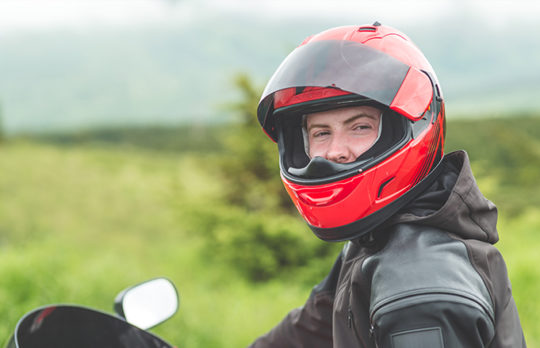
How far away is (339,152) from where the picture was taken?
168cm

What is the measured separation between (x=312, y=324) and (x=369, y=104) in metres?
0.86

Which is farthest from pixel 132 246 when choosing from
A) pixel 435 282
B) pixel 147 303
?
pixel 435 282

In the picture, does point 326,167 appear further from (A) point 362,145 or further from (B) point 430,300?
(B) point 430,300

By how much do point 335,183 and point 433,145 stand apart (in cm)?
38

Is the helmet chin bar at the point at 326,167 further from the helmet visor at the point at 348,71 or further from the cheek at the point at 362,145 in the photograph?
the helmet visor at the point at 348,71

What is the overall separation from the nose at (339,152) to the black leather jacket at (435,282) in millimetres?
253

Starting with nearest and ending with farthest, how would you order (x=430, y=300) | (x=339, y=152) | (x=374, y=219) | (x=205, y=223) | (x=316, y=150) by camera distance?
(x=430, y=300) → (x=374, y=219) → (x=339, y=152) → (x=316, y=150) → (x=205, y=223)

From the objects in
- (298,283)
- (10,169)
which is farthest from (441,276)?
(10,169)

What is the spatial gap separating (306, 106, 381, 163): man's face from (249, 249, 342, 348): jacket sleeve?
440 millimetres

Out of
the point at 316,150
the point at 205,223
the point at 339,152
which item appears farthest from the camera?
the point at 205,223

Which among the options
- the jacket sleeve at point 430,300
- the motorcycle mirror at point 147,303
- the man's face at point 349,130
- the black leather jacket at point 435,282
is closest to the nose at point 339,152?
the man's face at point 349,130

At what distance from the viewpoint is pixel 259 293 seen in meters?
6.02

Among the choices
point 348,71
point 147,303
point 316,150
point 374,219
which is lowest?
point 147,303

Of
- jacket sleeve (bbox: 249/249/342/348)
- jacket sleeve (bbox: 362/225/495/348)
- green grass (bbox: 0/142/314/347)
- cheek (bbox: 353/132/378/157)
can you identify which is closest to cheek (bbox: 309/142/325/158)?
cheek (bbox: 353/132/378/157)
